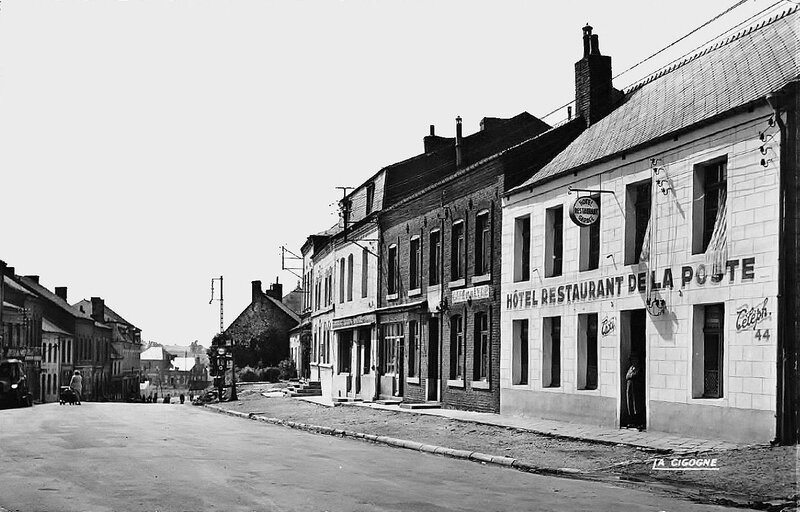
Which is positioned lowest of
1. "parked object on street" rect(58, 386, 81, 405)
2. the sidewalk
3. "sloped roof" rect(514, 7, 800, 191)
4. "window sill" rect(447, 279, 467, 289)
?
"parked object on street" rect(58, 386, 81, 405)

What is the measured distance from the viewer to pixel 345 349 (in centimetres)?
4653

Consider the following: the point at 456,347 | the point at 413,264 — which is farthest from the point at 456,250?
the point at 413,264

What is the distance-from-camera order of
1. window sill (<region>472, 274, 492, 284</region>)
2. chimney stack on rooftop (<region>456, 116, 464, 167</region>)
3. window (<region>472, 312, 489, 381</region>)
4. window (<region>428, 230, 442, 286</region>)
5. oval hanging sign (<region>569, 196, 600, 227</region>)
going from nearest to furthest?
1. oval hanging sign (<region>569, 196, 600, 227</region>)
2. window sill (<region>472, 274, 492, 284</region>)
3. window (<region>472, 312, 489, 381</region>)
4. window (<region>428, 230, 442, 286</region>)
5. chimney stack on rooftop (<region>456, 116, 464, 167</region>)

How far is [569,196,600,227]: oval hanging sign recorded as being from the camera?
886 inches

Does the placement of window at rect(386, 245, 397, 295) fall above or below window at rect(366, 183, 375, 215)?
below

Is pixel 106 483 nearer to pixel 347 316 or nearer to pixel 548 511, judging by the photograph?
pixel 548 511

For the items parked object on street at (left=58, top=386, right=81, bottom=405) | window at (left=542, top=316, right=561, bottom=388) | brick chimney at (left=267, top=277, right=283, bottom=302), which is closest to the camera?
window at (left=542, top=316, right=561, bottom=388)

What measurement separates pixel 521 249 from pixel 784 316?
1135cm

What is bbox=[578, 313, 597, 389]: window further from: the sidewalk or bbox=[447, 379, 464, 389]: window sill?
bbox=[447, 379, 464, 389]: window sill

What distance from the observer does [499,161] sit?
93.1ft

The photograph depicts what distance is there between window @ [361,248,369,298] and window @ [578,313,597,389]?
62.6 feet

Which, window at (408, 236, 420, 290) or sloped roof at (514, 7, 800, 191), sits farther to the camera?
window at (408, 236, 420, 290)

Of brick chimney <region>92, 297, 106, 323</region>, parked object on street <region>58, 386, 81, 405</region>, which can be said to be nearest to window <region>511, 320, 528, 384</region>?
parked object on street <region>58, 386, 81, 405</region>

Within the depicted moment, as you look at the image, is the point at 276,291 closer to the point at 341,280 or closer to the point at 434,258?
the point at 341,280
